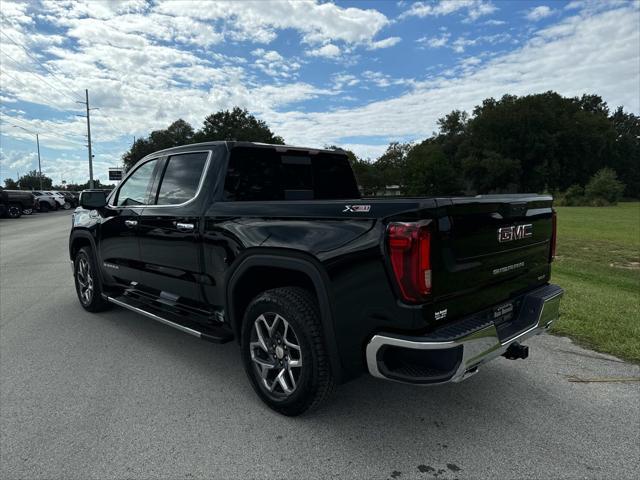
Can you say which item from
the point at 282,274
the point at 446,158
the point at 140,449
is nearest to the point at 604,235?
the point at 282,274

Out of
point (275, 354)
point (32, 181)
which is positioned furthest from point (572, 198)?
point (32, 181)

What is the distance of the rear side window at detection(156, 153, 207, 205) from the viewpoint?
3916mm

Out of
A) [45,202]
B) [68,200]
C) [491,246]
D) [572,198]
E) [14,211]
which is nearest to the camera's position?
[491,246]

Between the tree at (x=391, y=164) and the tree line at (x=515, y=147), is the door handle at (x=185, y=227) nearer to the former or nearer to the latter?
the tree line at (x=515, y=147)

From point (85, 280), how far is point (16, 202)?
25.4 meters

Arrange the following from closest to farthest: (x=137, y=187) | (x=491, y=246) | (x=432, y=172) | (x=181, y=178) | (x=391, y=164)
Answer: (x=491, y=246)
(x=181, y=178)
(x=137, y=187)
(x=432, y=172)
(x=391, y=164)

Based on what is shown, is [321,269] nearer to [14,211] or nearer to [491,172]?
[14,211]

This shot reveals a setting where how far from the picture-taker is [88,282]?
5.71 m

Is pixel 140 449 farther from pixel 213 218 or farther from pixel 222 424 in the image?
pixel 213 218

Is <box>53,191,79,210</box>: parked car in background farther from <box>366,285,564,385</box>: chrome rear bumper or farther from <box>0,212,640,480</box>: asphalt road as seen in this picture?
<box>366,285,564,385</box>: chrome rear bumper

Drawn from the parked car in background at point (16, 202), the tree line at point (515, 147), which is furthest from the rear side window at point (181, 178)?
the tree line at point (515, 147)

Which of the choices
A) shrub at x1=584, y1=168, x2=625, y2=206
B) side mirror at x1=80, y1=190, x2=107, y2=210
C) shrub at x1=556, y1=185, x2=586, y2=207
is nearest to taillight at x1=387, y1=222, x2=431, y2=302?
side mirror at x1=80, y1=190, x2=107, y2=210

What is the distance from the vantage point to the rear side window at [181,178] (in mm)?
3916

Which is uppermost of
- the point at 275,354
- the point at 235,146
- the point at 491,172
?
the point at 491,172
